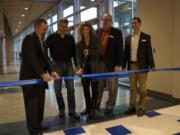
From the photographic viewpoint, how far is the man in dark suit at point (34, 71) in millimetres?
2516

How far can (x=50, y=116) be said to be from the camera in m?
3.54

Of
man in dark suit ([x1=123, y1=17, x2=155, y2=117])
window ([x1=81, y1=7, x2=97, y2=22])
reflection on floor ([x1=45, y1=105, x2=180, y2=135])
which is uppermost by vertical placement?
window ([x1=81, y1=7, x2=97, y2=22])

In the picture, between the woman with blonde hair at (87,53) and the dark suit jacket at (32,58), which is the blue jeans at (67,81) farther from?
the dark suit jacket at (32,58)

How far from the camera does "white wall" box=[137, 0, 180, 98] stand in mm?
4195

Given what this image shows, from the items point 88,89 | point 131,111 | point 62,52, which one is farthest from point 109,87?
point 62,52

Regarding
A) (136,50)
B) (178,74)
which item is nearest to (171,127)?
(136,50)

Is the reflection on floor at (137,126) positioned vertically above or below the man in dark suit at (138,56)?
below

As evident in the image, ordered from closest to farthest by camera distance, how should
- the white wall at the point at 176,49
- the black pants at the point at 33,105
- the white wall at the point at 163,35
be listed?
the black pants at the point at 33,105, the white wall at the point at 176,49, the white wall at the point at 163,35

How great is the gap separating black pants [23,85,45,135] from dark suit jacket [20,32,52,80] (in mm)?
155

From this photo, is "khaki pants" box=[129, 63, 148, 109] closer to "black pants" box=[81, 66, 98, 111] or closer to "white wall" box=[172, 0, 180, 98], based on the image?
"black pants" box=[81, 66, 98, 111]

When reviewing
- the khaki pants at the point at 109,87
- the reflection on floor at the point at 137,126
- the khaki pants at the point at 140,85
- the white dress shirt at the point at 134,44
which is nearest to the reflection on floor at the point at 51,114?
the reflection on floor at the point at 137,126

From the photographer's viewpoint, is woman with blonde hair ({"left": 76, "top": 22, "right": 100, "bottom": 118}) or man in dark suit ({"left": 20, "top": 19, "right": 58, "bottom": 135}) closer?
man in dark suit ({"left": 20, "top": 19, "right": 58, "bottom": 135})

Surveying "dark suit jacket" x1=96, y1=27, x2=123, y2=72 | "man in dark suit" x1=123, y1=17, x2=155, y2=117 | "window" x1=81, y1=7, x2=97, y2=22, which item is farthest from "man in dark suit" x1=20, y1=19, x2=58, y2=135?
"window" x1=81, y1=7, x2=97, y2=22

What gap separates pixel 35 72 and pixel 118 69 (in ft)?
4.56
